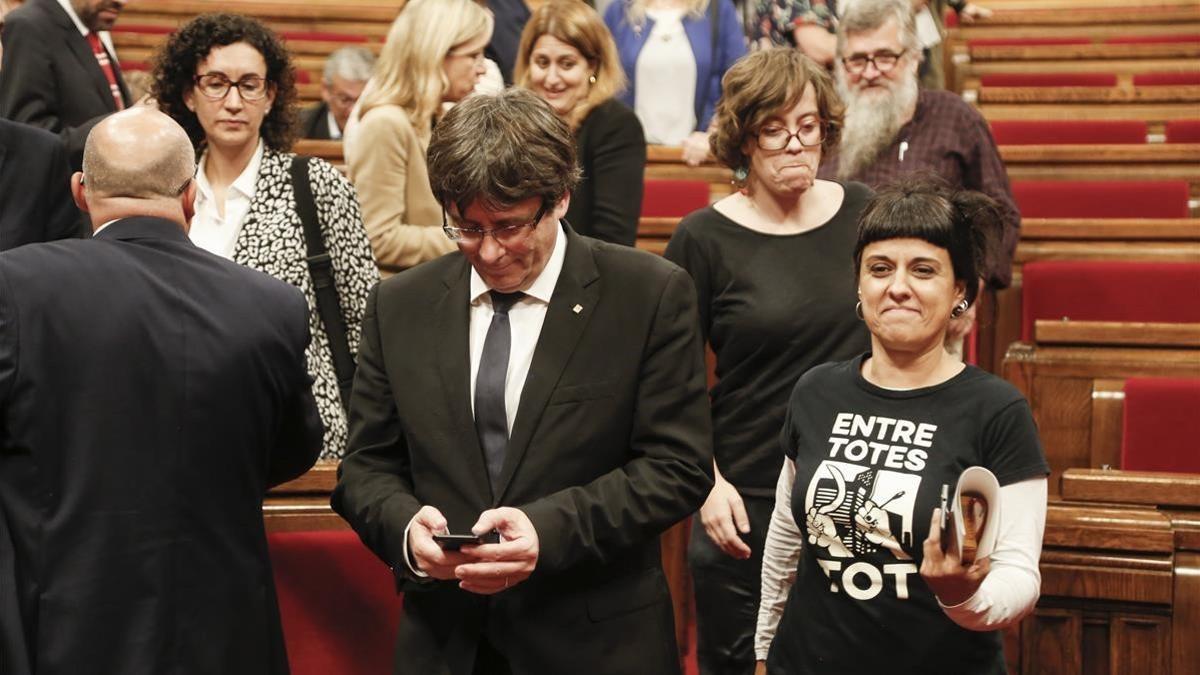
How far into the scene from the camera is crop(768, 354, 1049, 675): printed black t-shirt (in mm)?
1328

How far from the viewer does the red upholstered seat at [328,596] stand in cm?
180

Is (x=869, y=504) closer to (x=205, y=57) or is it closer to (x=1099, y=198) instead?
(x=205, y=57)

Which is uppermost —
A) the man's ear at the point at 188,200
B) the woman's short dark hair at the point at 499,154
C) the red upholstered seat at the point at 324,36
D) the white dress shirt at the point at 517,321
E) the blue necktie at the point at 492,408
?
the red upholstered seat at the point at 324,36

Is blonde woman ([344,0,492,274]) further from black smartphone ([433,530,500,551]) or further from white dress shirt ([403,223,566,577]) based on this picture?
black smartphone ([433,530,500,551])

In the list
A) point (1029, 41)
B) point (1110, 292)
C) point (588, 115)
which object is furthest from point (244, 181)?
point (1029, 41)

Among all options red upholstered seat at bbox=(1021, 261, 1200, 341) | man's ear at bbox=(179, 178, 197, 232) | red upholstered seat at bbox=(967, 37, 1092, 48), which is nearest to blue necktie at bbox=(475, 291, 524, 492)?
man's ear at bbox=(179, 178, 197, 232)

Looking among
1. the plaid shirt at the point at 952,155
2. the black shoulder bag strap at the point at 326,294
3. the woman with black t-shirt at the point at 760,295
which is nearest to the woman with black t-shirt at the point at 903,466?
the woman with black t-shirt at the point at 760,295

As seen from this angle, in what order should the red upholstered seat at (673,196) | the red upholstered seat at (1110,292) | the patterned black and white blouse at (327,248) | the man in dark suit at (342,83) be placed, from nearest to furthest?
1. the patterned black and white blouse at (327,248)
2. the red upholstered seat at (1110,292)
3. the red upholstered seat at (673,196)
4. the man in dark suit at (342,83)

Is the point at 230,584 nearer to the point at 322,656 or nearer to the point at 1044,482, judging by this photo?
the point at 322,656

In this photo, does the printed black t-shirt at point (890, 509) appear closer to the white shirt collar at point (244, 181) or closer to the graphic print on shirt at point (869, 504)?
the graphic print on shirt at point (869, 504)

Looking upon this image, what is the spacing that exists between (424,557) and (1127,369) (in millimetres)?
1363

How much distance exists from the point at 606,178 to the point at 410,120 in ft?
1.11

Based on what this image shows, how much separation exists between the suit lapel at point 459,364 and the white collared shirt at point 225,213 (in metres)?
0.73

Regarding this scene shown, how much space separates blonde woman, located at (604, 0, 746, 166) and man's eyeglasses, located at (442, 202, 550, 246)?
203 centimetres
